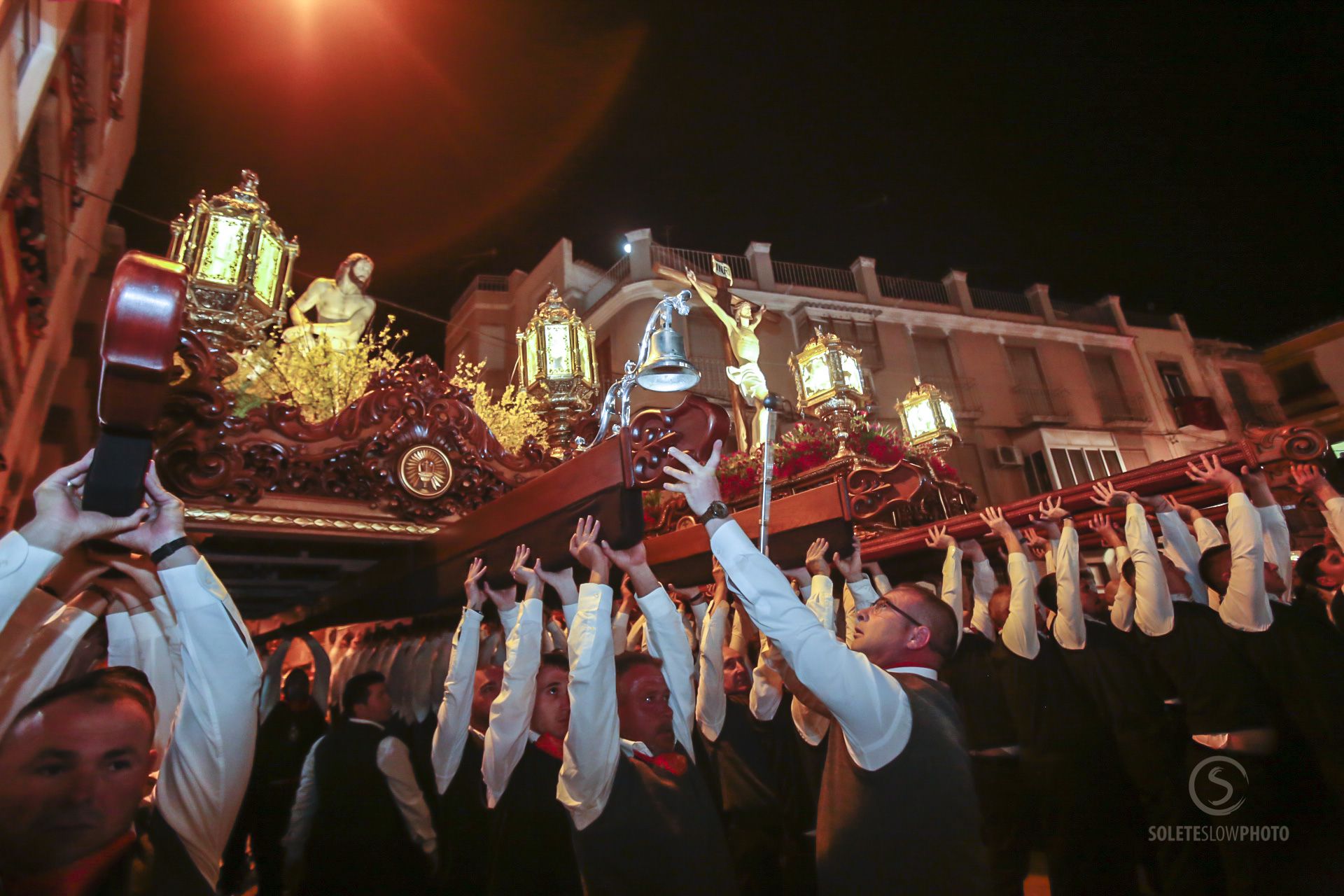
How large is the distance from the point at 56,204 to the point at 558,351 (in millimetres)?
3636

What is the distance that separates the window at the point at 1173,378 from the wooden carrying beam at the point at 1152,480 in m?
21.5

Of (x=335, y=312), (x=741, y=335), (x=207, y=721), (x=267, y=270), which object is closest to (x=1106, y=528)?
(x=741, y=335)

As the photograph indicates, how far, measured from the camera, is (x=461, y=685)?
332 cm

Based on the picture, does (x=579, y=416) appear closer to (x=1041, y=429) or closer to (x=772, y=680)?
(x=772, y=680)

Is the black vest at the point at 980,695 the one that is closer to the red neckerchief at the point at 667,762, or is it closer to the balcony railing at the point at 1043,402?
the red neckerchief at the point at 667,762

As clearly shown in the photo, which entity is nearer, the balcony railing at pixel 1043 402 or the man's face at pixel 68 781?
the man's face at pixel 68 781

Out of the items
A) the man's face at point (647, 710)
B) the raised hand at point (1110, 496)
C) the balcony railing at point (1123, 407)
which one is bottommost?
the man's face at point (647, 710)

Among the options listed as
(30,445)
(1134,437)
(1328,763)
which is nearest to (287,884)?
(30,445)

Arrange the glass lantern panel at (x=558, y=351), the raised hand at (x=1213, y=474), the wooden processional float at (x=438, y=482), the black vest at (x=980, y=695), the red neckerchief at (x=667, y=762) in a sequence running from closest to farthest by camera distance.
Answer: the wooden processional float at (x=438, y=482), the red neckerchief at (x=667, y=762), the raised hand at (x=1213, y=474), the glass lantern panel at (x=558, y=351), the black vest at (x=980, y=695)

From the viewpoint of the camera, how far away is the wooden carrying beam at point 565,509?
86.7 inches

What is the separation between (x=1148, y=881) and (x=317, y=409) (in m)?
6.93

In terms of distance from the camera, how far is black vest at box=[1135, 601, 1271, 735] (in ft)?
11.4

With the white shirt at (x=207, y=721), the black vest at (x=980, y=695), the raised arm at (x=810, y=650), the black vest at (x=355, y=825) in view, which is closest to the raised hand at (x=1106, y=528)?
the black vest at (x=980, y=695)

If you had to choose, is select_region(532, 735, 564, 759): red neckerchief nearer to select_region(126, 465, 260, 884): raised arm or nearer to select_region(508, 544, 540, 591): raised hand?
select_region(508, 544, 540, 591): raised hand
